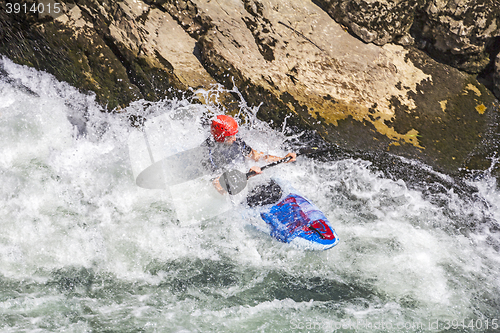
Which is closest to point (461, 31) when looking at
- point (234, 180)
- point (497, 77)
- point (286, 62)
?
point (497, 77)

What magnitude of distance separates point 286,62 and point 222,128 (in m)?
1.78

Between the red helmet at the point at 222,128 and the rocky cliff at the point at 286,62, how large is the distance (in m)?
1.15

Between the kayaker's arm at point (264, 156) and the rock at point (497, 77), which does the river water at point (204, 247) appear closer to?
the kayaker's arm at point (264, 156)

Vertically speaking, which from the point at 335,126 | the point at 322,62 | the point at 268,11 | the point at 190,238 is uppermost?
the point at 268,11

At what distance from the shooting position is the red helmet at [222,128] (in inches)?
187

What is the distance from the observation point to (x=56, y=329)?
3645mm

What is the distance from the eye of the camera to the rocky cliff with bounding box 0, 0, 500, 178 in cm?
569

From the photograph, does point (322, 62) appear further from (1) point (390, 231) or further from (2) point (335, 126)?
(1) point (390, 231)

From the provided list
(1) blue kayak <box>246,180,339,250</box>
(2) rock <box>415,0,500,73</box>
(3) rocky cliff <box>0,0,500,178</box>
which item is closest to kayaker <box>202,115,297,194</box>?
(1) blue kayak <box>246,180,339,250</box>

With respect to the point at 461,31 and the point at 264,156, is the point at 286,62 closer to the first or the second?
the point at 264,156

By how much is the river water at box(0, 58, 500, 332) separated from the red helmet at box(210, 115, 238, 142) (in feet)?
3.16

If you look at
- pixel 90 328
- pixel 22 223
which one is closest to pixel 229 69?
pixel 22 223

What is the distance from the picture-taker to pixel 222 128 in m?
4.74

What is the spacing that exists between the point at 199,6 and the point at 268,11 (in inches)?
41.3
